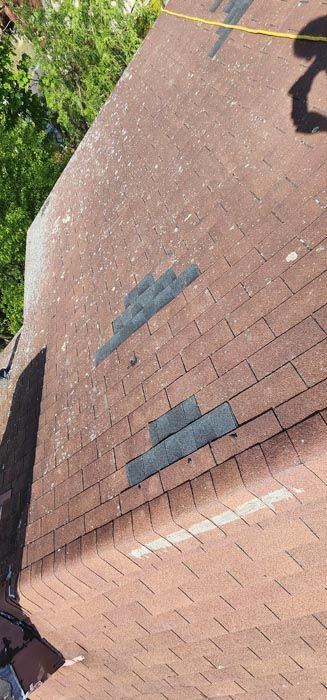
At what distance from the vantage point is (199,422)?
322 centimetres

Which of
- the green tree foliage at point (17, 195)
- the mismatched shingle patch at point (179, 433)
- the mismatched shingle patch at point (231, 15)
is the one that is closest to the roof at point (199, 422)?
the mismatched shingle patch at point (179, 433)

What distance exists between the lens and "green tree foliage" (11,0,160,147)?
1586 centimetres

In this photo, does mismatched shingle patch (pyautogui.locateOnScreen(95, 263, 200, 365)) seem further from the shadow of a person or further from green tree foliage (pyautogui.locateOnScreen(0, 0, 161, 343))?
green tree foliage (pyautogui.locateOnScreen(0, 0, 161, 343))

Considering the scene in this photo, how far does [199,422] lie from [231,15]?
477cm

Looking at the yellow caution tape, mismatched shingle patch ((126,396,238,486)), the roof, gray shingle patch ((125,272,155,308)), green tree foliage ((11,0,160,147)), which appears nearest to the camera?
the roof

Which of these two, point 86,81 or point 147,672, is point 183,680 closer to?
point 147,672

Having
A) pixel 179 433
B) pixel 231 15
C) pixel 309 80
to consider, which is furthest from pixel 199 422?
pixel 231 15

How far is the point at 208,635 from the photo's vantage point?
3805 mm

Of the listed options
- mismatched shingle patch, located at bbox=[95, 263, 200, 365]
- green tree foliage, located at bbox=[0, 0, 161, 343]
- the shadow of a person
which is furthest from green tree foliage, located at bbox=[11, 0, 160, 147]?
mismatched shingle patch, located at bbox=[95, 263, 200, 365]

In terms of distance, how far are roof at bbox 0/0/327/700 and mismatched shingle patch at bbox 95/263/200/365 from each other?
0.03 metres

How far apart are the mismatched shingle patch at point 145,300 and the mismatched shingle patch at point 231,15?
2.79 metres

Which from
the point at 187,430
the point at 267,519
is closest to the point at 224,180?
the point at 187,430

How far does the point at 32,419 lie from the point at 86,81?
14.4 meters

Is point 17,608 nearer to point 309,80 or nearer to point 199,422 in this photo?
point 199,422
